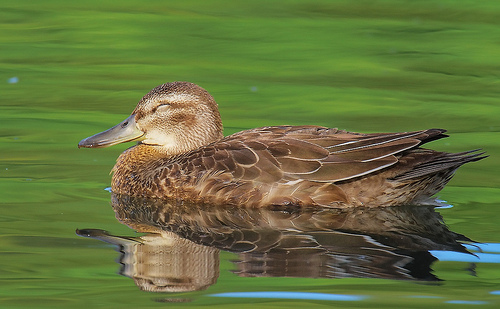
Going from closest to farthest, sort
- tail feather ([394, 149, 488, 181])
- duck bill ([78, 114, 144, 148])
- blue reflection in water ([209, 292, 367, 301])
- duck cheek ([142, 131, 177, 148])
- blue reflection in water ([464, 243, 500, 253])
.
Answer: blue reflection in water ([209, 292, 367, 301]), blue reflection in water ([464, 243, 500, 253]), tail feather ([394, 149, 488, 181]), duck bill ([78, 114, 144, 148]), duck cheek ([142, 131, 177, 148])

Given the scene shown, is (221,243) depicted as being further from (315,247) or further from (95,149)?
(95,149)

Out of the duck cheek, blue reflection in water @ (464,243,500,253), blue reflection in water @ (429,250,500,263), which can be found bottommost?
blue reflection in water @ (429,250,500,263)

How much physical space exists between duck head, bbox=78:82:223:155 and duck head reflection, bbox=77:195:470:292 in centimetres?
91

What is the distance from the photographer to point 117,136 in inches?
382

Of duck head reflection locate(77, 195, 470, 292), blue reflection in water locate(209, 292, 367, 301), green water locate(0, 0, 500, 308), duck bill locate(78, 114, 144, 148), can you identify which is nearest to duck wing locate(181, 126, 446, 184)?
duck head reflection locate(77, 195, 470, 292)

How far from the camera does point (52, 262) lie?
676cm

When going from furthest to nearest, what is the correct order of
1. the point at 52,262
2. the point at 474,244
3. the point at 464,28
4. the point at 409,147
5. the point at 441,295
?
the point at 464,28 → the point at 409,147 → the point at 474,244 → the point at 52,262 → the point at 441,295

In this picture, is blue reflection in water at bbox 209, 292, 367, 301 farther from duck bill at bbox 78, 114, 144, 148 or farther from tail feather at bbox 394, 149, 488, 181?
duck bill at bbox 78, 114, 144, 148

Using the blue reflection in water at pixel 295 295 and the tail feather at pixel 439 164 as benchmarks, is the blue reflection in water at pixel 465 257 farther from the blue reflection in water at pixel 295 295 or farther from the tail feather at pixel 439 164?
the tail feather at pixel 439 164

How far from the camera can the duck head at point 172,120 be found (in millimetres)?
9727

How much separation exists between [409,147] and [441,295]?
8.00 ft

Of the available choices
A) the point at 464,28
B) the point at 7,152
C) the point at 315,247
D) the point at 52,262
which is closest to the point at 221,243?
the point at 315,247

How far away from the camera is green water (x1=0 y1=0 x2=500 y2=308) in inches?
248

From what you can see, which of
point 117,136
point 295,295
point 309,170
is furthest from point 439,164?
point 117,136
